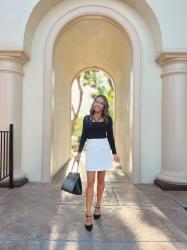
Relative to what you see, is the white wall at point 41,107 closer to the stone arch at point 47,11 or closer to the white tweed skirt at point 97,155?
the stone arch at point 47,11

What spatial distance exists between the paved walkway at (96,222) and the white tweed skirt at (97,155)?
2.42 feet

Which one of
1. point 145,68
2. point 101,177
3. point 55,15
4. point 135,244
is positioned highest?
point 55,15

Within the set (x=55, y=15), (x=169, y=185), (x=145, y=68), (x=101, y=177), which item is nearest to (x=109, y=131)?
(x=101, y=177)

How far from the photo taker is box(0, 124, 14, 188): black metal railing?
582 cm

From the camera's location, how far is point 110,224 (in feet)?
12.3

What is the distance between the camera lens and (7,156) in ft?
19.6

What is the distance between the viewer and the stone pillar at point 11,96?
603 centimetres

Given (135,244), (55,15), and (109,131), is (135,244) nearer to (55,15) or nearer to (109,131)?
(109,131)

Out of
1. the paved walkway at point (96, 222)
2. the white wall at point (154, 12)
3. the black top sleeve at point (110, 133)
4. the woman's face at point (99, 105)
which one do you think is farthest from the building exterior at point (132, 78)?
the woman's face at point (99, 105)

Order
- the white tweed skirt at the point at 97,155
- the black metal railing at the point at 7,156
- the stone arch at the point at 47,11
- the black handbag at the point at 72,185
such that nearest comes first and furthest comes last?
the black handbag at the point at 72,185, the white tweed skirt at the point at 97,155, the black metal railing at the point at 7,156, the stone arch at the point at 47,11

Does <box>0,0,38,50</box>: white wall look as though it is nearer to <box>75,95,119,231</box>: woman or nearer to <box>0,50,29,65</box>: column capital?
<box>0,50,29,65</box>: column capital

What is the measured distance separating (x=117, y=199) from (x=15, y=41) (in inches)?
144

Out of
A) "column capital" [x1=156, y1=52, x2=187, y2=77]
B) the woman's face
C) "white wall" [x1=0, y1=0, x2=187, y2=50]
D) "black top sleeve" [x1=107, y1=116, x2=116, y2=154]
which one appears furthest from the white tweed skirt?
"white wall" [x1=0, y1=0, x2=187, y2=50]

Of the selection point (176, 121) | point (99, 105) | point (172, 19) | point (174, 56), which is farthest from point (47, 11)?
point (99, 105)
